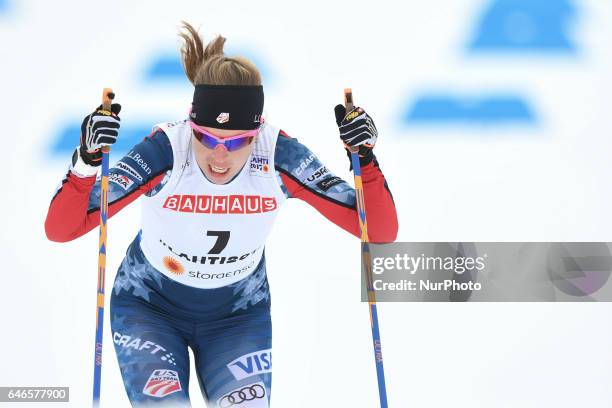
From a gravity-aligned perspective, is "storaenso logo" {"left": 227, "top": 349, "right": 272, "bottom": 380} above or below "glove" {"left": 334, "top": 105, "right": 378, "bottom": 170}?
below

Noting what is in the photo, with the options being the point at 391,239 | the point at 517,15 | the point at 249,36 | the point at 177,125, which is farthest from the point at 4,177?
the point at 517,15

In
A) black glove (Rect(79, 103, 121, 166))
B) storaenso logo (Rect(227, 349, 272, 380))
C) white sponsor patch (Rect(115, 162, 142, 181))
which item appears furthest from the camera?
storaenso logo (Rect(227, 349, 272, 380))

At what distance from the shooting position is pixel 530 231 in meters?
5.80

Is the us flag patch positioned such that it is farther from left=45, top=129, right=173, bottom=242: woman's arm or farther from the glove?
the glove

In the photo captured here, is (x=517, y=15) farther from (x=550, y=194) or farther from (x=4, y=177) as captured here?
(x=4, y=177)

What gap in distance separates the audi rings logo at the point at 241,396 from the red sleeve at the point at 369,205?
2.31 feet

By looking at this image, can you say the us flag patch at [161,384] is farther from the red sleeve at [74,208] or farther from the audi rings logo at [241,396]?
the red sleeve at [74,208]

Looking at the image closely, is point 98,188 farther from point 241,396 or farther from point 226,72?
point 241,396

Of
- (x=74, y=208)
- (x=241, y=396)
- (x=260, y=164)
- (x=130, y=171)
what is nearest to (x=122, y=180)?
(x=130, y=171)

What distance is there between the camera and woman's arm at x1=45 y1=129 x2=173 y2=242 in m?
3.19

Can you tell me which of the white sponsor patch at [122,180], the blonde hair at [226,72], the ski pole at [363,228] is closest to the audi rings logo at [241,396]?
the ski pole at [363,228]

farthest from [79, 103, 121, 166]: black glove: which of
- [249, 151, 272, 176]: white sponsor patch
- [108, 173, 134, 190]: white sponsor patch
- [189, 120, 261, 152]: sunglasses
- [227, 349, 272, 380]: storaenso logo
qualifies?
[227, 349, 272, 380]: storaenso logo

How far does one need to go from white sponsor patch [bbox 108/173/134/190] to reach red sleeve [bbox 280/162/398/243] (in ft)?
1.84

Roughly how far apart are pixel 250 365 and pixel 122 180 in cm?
82
